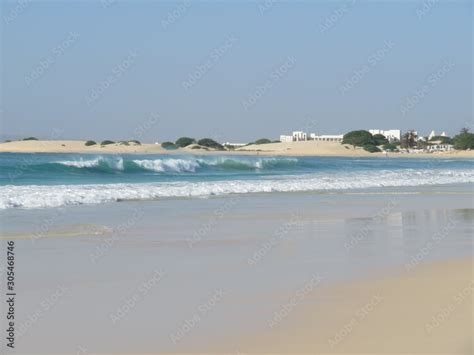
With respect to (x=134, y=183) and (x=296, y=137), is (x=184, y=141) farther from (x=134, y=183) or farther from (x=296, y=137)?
(x=134, y=183)

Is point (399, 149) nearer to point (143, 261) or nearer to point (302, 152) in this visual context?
point (302, 152)

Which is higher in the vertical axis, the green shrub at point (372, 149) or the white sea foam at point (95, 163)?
the white sea foam at point (95, 163)

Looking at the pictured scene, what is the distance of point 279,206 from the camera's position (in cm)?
1897

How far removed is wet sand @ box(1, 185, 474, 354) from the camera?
5.89 meters

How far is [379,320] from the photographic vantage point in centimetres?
640

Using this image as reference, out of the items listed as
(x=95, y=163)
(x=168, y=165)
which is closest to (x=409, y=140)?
(x=168, y=165)

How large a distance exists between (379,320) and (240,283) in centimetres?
199

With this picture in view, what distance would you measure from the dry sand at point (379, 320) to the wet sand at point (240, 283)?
15 mm

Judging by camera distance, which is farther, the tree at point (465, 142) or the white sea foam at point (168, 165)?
the tree at point (465, 142)

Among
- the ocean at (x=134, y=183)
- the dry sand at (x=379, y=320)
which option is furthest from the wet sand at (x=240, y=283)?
the ocean at (x=134, y=183)

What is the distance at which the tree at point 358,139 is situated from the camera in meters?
135

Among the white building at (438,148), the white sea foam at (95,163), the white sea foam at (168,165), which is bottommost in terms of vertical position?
the white building at (438,148)

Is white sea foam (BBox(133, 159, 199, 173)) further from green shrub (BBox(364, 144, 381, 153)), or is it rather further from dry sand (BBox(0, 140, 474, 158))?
green shrub (BBox(364, 144, 381, 153))

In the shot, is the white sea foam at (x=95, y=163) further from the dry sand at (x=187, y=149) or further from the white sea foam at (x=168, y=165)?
the dry sand at (x=187, y=149)
